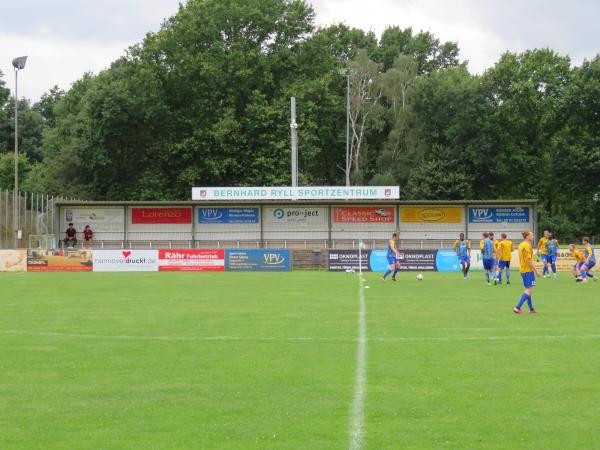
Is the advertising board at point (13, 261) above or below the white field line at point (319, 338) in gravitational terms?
above

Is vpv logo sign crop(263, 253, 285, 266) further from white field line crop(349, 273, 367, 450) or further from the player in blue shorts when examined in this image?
white field line crop(349, 273, 367, 450)

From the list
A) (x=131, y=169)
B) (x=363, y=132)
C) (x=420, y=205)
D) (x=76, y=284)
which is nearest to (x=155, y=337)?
(x=76, y=284)

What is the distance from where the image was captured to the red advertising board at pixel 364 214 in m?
55.5

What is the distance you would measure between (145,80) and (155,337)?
5689 cm

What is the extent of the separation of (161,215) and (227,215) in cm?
A: 441

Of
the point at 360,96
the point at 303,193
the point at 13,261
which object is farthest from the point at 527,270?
the point at 360,96

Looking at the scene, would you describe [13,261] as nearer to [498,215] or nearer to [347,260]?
[347,260]

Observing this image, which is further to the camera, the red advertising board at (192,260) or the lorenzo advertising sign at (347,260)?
the red advertising board at (192,260)

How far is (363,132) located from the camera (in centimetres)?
8231

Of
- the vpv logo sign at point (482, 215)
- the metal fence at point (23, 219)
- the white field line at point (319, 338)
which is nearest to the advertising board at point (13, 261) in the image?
the metal fence at point (23, 219)

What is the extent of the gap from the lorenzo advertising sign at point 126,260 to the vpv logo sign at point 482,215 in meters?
21.2

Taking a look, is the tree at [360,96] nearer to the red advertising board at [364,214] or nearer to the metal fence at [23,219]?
the red advertising board at [364,214]

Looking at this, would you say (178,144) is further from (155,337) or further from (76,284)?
(155,337)

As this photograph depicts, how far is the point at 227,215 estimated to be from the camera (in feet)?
183
